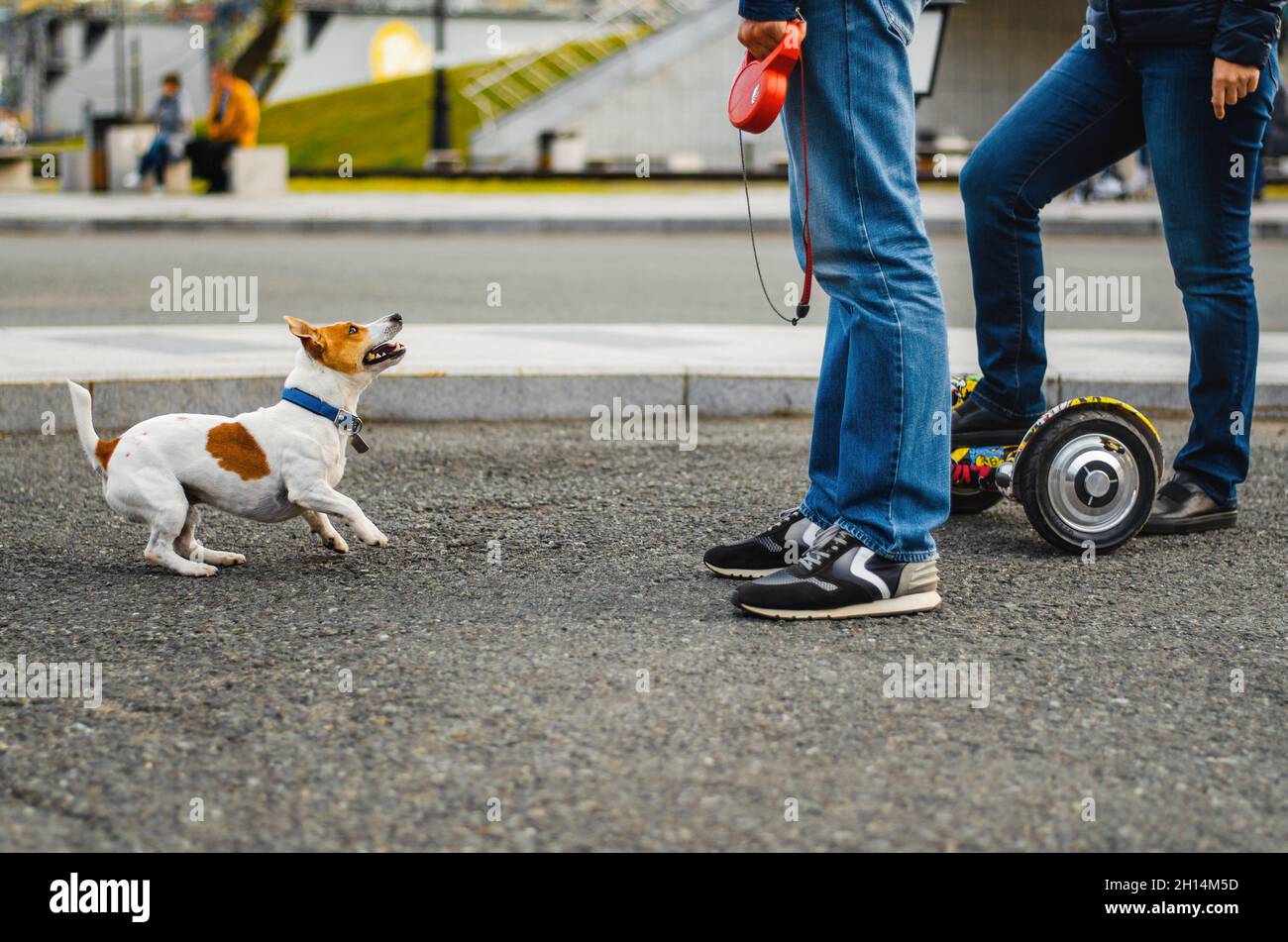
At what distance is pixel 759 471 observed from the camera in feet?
17.0

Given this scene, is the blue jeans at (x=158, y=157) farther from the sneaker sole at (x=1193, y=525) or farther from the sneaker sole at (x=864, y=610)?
the sneaker sole at (x=864, y=610)

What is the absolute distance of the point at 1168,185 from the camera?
4.17 metres

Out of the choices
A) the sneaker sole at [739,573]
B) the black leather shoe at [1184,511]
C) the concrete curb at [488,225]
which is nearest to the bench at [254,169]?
the concrete curb at [488,225]

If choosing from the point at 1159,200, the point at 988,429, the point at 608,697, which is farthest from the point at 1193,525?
the point at 608,697

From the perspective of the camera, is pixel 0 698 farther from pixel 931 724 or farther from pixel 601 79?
pixel 601 79

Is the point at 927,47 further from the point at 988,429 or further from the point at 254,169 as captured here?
the point at 254,169

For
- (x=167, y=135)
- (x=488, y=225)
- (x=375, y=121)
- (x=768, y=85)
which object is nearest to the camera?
(x=768, y=85)

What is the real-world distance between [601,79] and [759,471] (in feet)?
102

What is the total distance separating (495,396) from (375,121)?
3856cm

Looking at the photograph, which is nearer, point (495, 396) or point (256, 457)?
point (256, 457)

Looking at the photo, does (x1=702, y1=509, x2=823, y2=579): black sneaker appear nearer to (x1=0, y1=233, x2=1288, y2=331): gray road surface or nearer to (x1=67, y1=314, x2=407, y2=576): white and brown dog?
(x1=67, y1=314, x2=407, y2=576): white and brown dog

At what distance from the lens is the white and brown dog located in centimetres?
383

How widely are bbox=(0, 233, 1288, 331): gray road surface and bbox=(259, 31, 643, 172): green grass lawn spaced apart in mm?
21195

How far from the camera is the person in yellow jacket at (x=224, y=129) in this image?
837 inches
